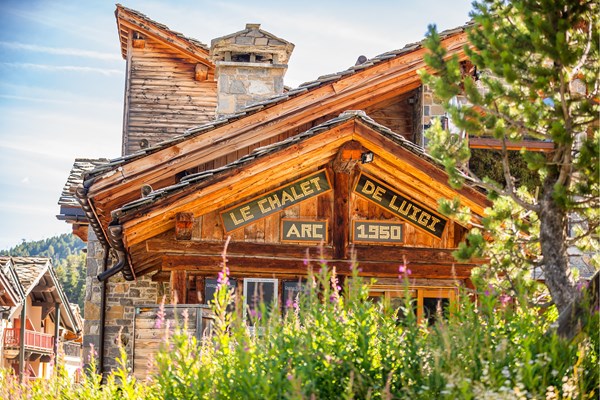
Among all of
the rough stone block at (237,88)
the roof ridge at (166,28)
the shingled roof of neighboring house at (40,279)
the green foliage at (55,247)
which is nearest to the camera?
the rough stone block at (237,88)

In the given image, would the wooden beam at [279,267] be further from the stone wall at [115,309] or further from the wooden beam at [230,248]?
the stone wall at [115,309]

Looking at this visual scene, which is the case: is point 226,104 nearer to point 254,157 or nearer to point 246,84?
point 246,84

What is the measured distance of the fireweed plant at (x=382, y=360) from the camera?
5.64 m

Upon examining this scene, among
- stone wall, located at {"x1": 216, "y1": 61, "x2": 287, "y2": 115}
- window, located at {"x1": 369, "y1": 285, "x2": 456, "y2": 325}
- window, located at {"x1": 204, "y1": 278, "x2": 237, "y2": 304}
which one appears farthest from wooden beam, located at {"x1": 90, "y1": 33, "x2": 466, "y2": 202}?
window, located at {"x1": 369, "y1": 285, "x2": 456, "y2": 325}

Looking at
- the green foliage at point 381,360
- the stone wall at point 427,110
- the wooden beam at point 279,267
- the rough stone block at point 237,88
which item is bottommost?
the green foliage at point 381,360

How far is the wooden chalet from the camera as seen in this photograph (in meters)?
12.1

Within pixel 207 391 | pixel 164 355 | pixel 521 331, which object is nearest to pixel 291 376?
pixel 207 391

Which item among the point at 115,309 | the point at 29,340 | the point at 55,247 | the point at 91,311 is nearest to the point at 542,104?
the point at 115,309

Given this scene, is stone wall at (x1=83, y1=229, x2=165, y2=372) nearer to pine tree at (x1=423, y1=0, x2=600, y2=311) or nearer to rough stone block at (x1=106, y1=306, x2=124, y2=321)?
rough stone block at (x1=106, y1=306, x2=124, y2=321)

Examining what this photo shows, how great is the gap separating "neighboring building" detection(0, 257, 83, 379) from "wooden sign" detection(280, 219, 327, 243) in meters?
15.3

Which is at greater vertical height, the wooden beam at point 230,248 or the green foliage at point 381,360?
the wooden beam at point 230,248

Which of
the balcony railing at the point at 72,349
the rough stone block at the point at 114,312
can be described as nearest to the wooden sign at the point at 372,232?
the rough stone block at the point at 114,312

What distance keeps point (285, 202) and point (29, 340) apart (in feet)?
89.4

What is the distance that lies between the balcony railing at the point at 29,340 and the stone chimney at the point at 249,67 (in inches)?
835
